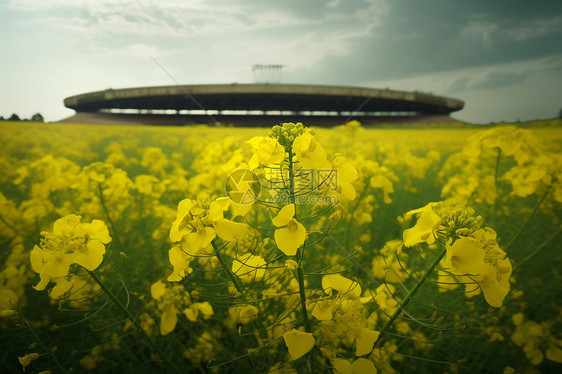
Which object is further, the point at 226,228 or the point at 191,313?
the point at 191,313

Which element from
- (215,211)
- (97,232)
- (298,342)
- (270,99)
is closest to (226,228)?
(215,211)

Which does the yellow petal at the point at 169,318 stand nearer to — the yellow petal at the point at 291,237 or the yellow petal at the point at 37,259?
the yellow petal at the point at 37,259

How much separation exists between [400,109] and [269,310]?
2347 centimetres

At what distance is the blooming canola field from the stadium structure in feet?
44.2

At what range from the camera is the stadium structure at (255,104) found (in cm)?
1732

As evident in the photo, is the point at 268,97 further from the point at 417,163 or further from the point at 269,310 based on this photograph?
the point at 269,310

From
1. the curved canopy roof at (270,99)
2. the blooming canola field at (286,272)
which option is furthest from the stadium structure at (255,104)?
the blooming canola field at (286,272)

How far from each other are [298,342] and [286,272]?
39 centimetres

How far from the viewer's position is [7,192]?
12.3ft

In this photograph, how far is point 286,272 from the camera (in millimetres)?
1164

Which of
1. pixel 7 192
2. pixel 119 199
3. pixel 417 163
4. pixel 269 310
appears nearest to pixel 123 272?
pixel 119 199

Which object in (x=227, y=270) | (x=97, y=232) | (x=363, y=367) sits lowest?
(x=363, y=367)

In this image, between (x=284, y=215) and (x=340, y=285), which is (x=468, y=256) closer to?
(x=340, y=285)

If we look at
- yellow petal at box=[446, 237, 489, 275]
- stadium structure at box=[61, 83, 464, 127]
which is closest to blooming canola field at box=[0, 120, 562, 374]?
yellow petal at box=[446, 237, 489, 275]
